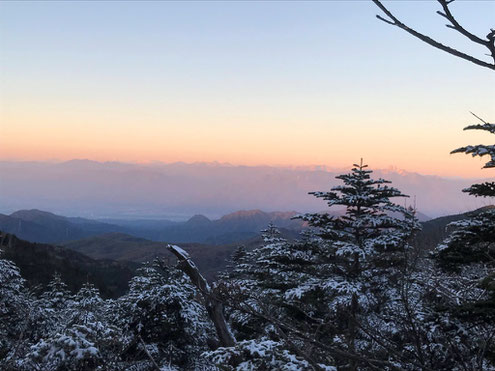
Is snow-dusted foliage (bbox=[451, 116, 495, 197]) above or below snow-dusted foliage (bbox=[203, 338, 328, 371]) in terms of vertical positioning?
above

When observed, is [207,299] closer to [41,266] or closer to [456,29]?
[456,29]

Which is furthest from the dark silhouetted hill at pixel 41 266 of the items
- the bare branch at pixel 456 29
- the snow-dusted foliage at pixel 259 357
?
the bare branch at pixel 456 29

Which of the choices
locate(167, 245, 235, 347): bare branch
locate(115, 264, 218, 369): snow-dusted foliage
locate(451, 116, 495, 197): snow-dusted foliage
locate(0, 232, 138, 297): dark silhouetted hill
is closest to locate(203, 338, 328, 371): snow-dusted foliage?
locate(167, 245, 235, 347): bare branch

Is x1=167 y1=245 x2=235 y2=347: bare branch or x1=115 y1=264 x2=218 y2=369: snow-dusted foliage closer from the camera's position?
x1=167 y1=245 x2=235 y2=347: bare branch

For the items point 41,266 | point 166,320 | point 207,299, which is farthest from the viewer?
point 41,266

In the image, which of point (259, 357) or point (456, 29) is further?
point (259, 357)

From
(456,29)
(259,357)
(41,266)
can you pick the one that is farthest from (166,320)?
(41,266)

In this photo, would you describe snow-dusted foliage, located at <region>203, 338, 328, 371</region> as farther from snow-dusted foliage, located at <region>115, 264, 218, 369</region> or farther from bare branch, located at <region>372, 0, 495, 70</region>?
snow-dusted foliage, located at <region>115, 264, 218, 369</region>

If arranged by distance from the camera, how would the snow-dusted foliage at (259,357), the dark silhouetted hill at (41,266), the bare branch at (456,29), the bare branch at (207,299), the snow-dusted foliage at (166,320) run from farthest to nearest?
the dark silhouetted hill at (41,266) < the snow-dusted foliage at (166,320) < the bare branch at (207,299) < the snow-dusted foliage at (259,357) < the bare branch at (456,29)

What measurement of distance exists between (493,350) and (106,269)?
108 meters

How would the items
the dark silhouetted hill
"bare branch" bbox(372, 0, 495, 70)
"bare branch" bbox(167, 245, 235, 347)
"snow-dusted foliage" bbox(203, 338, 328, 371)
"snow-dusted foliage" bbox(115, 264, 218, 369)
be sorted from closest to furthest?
1. "bare branch" bbox(372, 0, 495, 70)
2. "snow-dusted foliage" bbox(203, 338, 328, 371)
3. "bare branch" bbox(167, 245, 235, 347)
4. "snow-dusted foliage" bbox(115, 264, 218, 369)
5. the dark silhouetted hill

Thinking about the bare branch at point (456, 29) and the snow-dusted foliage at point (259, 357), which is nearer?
the bare branch at point (456, 29)

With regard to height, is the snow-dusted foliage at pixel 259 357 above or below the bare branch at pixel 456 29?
below

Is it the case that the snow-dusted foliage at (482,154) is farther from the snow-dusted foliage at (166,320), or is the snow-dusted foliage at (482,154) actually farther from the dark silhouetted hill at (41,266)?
the dark silhouetted hill at (41,266)
